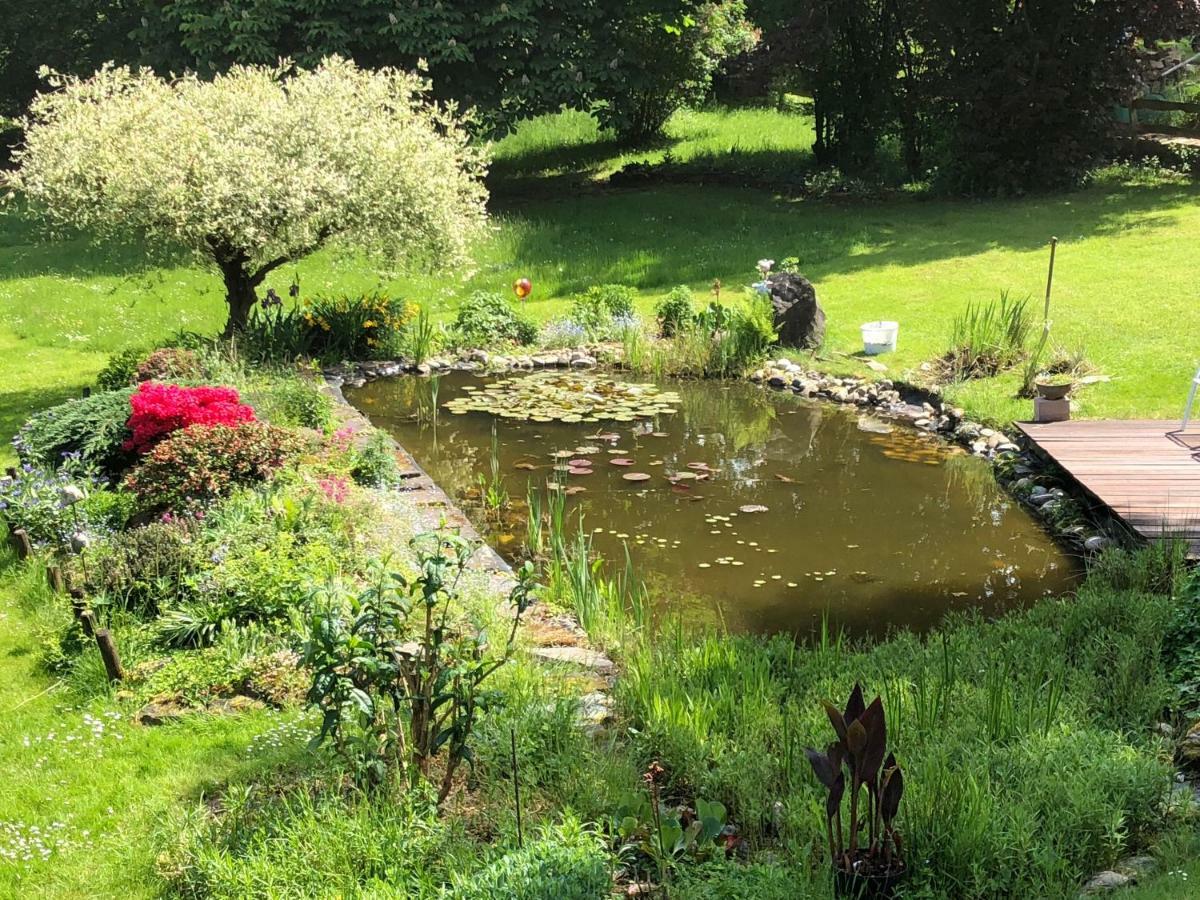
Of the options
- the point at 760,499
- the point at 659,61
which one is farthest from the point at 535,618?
the point at 659,61

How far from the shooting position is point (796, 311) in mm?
12148

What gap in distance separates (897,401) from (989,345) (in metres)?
1.01

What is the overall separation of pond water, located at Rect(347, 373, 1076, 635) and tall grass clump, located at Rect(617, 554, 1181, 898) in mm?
979

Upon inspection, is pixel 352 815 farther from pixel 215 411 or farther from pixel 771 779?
pixel 215 411

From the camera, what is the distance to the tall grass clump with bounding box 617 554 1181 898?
3586 mm

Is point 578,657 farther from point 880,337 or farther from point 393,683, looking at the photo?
point 880,337

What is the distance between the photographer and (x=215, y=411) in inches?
291

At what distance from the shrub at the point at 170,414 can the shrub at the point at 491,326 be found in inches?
229

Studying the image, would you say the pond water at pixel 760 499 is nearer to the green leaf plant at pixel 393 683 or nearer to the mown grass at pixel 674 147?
the green leaf plant at pixel 393 683

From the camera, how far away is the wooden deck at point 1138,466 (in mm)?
6840

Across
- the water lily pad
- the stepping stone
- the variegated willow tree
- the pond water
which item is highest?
the variegated willow tree

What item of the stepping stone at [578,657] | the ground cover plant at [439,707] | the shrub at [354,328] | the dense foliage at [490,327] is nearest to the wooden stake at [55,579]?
the ground cover plant at [439,707]

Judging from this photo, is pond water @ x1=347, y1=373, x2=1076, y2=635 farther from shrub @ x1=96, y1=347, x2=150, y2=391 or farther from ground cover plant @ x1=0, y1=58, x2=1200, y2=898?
shrub @ x1=96, y1=347, x2=150, y2=391

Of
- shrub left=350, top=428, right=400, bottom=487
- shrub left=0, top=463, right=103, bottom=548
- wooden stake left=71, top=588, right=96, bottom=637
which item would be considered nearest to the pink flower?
shrub left=350, top=428, right=400, bottom=487
